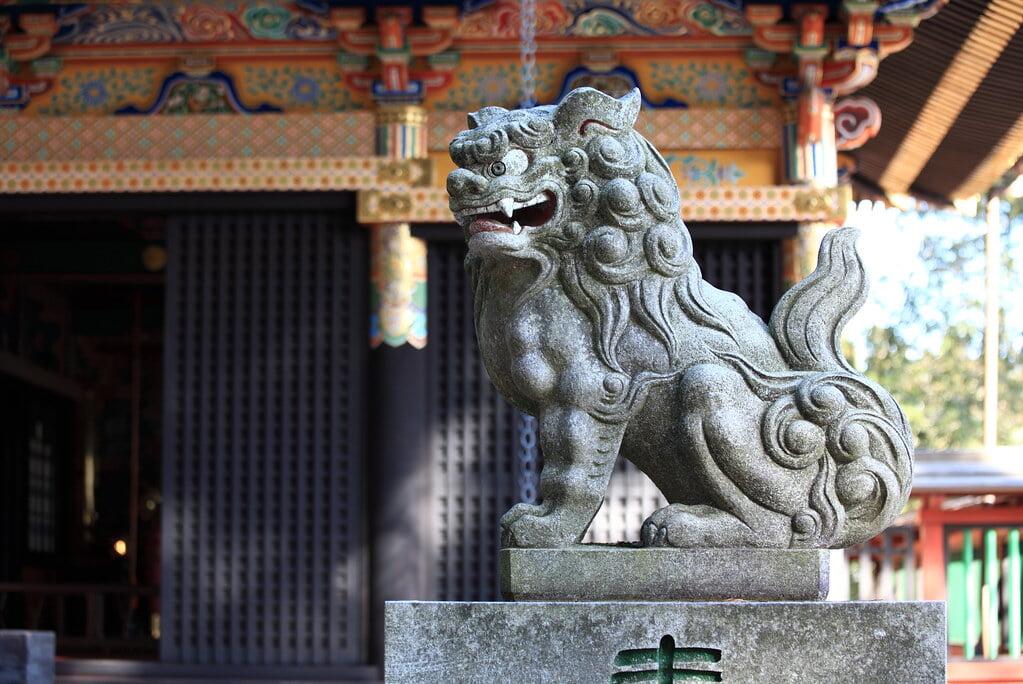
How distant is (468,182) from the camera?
14.3 feet

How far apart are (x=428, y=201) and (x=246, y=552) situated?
8.73 ft

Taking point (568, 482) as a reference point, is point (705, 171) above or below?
above

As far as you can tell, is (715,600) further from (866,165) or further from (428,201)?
(866,165)

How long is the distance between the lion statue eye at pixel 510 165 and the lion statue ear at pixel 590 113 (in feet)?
0.60

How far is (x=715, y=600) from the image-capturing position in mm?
4285

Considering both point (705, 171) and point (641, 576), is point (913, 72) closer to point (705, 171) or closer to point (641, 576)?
point (705, 171)

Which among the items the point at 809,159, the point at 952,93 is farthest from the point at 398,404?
the point at 952,93

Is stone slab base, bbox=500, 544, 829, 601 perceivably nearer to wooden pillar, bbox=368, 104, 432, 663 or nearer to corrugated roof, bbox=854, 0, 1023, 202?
wooden pillar, bbox=368, 104, 432, 663

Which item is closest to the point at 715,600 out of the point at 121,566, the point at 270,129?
the point at 270,129

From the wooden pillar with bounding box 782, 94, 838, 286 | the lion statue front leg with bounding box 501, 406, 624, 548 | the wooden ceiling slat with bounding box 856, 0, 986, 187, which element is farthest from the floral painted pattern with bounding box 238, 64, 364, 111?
the lion statue front leg with bounding box 501, 406, 624, 548

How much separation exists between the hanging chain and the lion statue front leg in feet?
17.5

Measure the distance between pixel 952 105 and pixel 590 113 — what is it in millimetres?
8701

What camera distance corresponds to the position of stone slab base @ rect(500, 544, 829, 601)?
4.23 meters

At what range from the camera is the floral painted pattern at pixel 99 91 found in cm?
977
